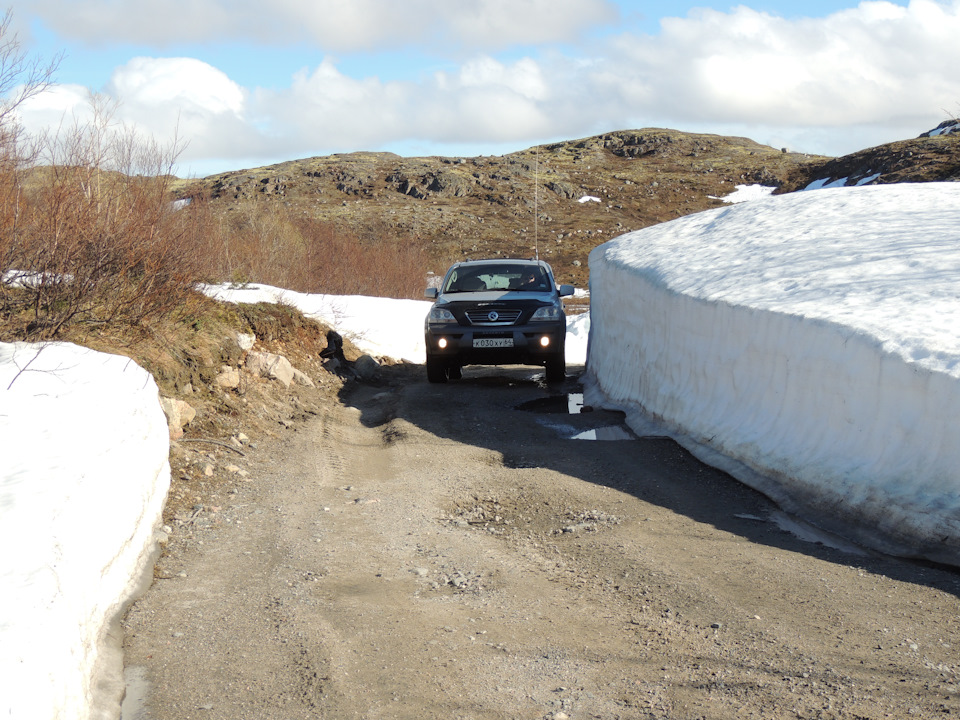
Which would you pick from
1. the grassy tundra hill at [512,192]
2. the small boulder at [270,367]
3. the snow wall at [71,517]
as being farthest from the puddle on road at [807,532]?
the grassy tundra hill at [512,192]

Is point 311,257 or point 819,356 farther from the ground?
point 311,257

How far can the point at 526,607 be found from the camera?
4.65 m

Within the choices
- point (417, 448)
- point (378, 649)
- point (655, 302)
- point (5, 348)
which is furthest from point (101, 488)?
point (655, 302)

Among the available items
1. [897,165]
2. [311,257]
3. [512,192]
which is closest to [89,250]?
[311,257]

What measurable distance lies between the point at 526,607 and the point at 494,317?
8168mm

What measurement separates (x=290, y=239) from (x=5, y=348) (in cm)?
2421

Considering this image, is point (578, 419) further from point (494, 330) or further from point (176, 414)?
point (176, 414)

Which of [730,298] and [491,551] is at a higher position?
[730,298]

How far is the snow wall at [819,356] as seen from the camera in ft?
18.6

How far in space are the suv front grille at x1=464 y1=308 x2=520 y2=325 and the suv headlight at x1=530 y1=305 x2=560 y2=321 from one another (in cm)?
27

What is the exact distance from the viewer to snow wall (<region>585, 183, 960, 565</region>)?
18.6 ft

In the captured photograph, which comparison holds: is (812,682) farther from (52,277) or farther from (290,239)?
(290,239)

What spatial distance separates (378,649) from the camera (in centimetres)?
414

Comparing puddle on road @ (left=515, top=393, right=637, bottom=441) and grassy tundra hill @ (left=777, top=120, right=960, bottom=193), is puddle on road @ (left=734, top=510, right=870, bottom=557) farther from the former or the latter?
grassy tundra hill @ (left=777, top=120, right=960, bottom=193)
